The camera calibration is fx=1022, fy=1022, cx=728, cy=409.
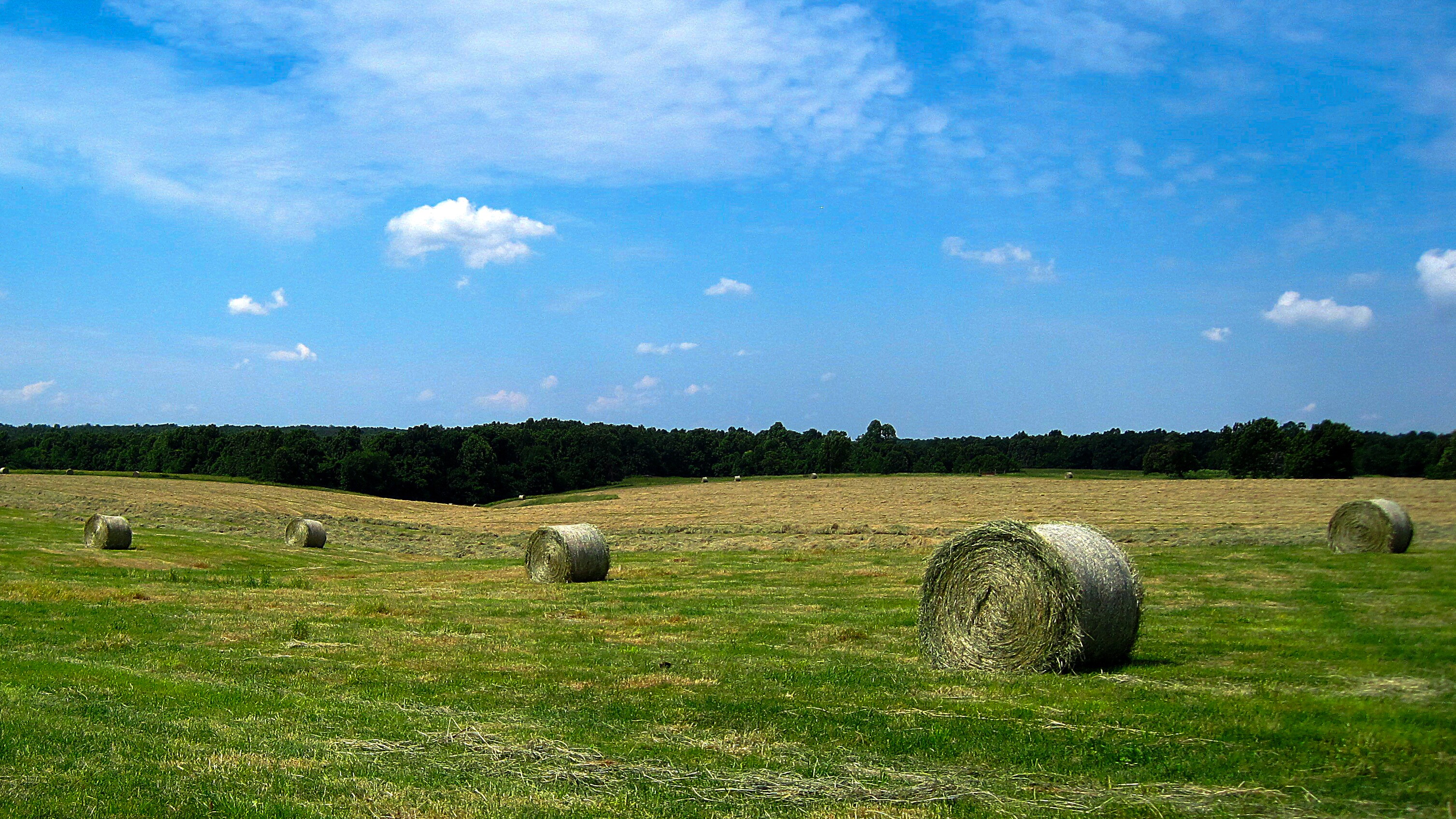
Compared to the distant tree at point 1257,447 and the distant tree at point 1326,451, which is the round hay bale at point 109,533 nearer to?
the distant tree at point 1257,447

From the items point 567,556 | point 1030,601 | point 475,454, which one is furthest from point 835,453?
point 1030,601

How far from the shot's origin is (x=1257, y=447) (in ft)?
21.1

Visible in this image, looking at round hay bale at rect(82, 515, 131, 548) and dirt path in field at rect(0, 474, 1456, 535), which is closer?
dirt path in field at rect(0, 474, 1456, 535)

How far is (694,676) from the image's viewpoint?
11.6 m

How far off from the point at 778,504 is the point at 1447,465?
5850cm

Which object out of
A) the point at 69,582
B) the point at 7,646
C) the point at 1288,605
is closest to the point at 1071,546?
the point at 1288,605

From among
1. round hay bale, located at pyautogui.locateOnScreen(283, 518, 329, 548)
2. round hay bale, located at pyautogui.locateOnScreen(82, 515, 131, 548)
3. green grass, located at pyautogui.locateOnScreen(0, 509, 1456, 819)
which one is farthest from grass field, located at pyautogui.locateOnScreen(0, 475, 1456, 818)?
round hay bale, located at pyautogui.locateOnScreen(283, 518, 329, 548)

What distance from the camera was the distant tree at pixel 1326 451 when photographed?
14.5 ft

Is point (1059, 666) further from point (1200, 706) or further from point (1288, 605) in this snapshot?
point (1288, 605)

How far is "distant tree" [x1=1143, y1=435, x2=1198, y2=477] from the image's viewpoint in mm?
8203

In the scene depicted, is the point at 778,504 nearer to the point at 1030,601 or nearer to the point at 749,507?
the point at 749,507

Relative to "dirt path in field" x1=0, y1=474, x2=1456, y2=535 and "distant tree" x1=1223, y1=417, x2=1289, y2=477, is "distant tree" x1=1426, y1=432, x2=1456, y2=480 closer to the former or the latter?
"distant tree" x1=1223, y1=417, x2=1289, y2=477

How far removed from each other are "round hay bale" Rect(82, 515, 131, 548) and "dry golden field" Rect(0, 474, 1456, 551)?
43.1 feet

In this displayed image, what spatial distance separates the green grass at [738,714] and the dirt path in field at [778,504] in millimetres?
1377
